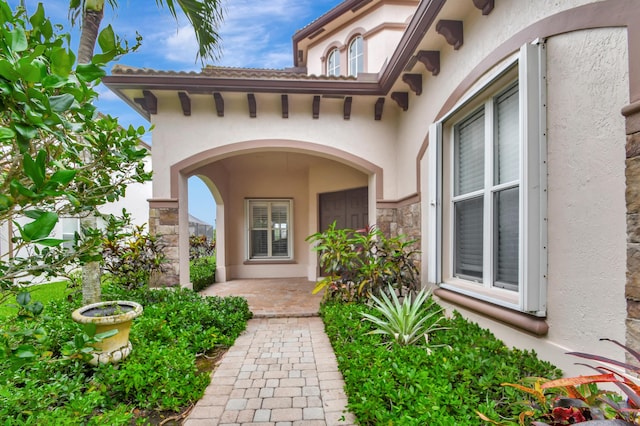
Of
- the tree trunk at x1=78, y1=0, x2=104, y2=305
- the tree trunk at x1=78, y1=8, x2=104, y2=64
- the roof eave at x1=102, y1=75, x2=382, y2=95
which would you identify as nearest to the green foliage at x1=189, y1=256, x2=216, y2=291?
the tree trunk at x1=78, y1=0, x2=104, y2=305

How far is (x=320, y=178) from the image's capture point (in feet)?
23.9

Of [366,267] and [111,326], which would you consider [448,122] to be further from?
[111,326]

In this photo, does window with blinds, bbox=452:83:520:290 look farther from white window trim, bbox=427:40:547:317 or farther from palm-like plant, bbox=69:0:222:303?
palm-like plant, bbox=69:0:222:303

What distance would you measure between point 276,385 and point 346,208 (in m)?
4.77

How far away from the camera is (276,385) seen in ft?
8.56

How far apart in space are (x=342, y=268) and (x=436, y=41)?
304 centimetres

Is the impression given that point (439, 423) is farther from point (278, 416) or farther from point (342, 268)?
point (342, 268)

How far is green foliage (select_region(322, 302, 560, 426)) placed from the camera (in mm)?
1768

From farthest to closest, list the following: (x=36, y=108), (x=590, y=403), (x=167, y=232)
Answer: (x=167, y=232) < (x=590, y=403) < (x=36, y=108)

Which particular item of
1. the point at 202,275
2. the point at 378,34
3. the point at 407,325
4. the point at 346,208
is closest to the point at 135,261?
the point at 202,275

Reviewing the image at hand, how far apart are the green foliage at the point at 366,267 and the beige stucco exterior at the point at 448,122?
0.29 m

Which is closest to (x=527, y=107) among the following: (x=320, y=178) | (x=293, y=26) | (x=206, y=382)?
(x=206, y=382)

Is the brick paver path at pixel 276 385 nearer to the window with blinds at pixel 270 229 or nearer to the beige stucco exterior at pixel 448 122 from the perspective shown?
the beige stucco exterior at pixel 448 122

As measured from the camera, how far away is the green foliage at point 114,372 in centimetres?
179
